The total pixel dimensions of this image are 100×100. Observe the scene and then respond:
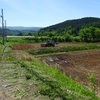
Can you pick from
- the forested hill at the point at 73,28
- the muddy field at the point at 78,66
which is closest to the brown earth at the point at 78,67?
the muddy field at the point at 78,66

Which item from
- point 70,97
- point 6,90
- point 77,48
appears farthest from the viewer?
point 77,48

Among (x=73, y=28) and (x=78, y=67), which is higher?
(x=78, y=67)

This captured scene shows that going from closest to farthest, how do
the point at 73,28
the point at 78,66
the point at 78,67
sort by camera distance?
1. the point at 78,67
2. the point at 78,66
3. the point at 73,28

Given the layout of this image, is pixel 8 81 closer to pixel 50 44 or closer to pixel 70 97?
pixel 70 97

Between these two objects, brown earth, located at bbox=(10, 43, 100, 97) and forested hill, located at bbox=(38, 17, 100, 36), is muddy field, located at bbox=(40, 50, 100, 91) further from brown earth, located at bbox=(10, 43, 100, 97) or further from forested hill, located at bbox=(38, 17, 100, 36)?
forested hill, located at bbox=(38, 17, 100, 36)

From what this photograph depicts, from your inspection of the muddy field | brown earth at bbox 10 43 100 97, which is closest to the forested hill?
brown earth at bbox 10 43 100 97

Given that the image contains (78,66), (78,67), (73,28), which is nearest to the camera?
(78,67)

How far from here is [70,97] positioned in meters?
8.15

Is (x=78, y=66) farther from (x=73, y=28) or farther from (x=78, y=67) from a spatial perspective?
(x=73, y=28)

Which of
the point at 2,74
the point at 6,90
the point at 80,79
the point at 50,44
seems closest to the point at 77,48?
the point at 50,44

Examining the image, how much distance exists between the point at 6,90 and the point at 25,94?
1019 millimetres

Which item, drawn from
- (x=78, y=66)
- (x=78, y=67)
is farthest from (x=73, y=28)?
(x=78, y=67)

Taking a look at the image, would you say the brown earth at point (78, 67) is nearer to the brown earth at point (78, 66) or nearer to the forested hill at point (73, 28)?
the brown earth at point (78, 66)

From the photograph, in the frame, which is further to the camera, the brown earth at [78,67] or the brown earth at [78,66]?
the brown earth at [78,66]
